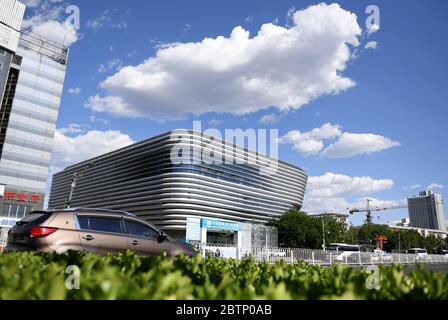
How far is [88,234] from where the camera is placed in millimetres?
7035

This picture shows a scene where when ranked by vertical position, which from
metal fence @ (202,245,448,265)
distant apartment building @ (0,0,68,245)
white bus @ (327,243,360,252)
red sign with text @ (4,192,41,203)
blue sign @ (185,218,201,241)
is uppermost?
distant apartment building @ (0,0,68,245)

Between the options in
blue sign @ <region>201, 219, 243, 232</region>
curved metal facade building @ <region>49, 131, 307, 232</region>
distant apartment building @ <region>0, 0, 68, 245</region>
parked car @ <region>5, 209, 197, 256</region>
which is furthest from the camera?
curved metal facade building @ <region>49, 131, 307, 232</region>

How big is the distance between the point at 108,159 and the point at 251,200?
60466mm

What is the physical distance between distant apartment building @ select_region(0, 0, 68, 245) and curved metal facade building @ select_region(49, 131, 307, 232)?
50.4 meters

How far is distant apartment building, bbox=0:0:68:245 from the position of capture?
6012 cm

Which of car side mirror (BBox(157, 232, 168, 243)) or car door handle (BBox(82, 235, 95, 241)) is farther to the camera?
car side mirror (BBox(157, 232, 168, 243))

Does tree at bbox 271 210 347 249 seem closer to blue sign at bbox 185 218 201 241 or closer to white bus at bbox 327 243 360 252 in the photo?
white bus at bbox 327 243 360 252

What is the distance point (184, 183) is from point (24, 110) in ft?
187

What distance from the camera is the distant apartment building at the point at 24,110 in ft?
197

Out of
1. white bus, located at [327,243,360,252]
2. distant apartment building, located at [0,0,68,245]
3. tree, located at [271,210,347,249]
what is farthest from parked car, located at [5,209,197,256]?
tree, located at [271,210,347,249]

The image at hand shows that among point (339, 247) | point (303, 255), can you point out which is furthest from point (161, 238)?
point (339, 247)

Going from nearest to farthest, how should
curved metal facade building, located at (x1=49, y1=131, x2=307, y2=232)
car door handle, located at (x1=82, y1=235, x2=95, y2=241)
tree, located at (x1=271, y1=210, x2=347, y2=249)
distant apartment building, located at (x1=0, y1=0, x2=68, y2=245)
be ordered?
car door handle, located at (x1=82, y1=235, x2=95, y2=241) < distant apartment building, located at (x1=0, y1=0, x2=68, y2=245) < tree, located at (x1=271, y1=210, x2=347, y2=249) < curved metal facade building, located at (x1=49, y1=131, x2=307, y2=232)
